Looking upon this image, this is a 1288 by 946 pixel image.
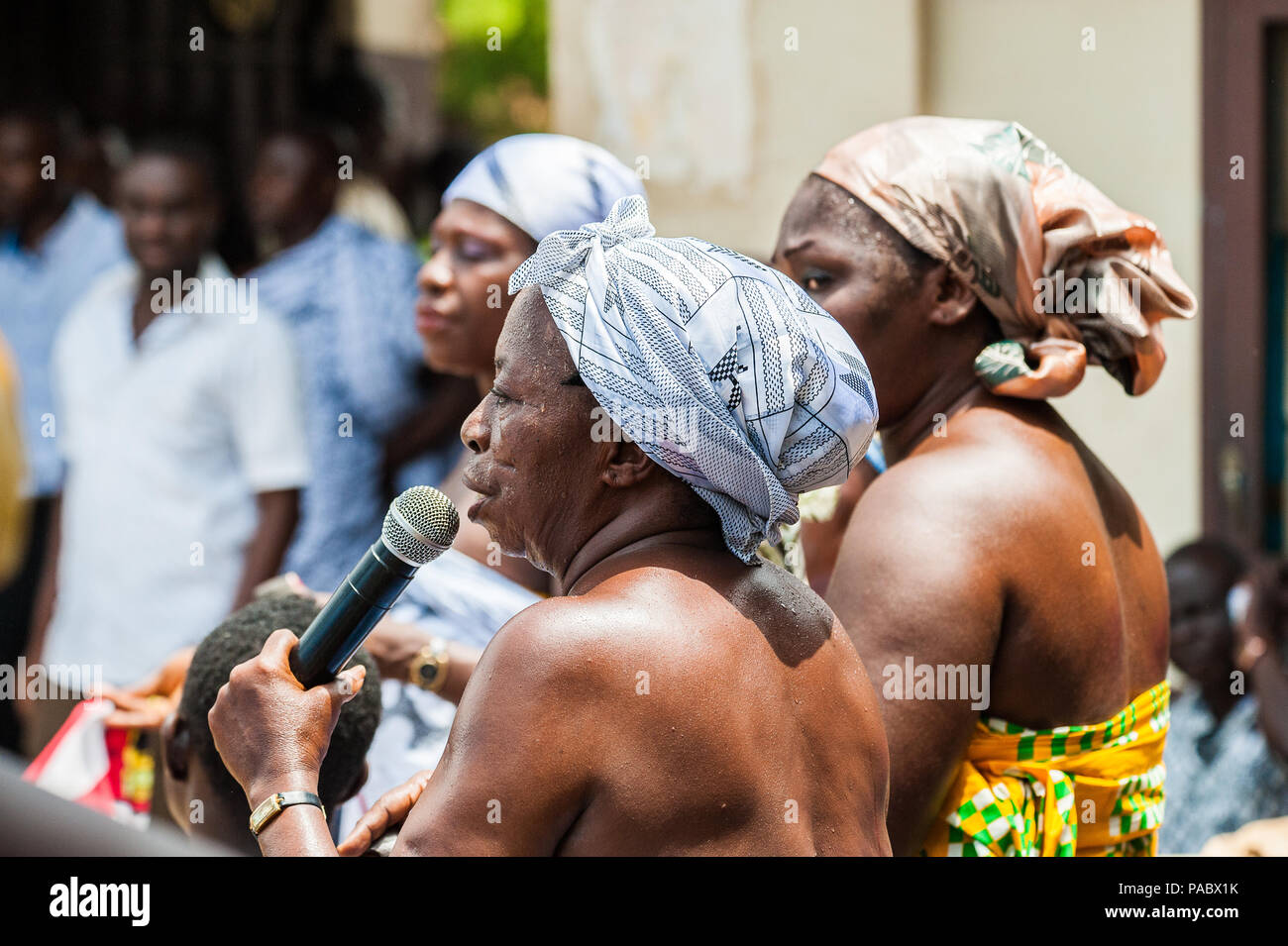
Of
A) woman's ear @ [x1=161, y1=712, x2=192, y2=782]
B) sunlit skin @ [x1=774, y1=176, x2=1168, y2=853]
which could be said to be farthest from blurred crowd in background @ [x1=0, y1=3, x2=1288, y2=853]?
woman's ear @ [x1=161, y1=712, x2=192, y2=782]

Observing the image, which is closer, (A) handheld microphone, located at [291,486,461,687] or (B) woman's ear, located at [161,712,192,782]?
(A) handheld microphone, located at [291,486,461,687]

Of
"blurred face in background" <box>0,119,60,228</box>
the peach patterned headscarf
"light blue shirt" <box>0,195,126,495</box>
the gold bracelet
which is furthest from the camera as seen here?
"blurred face in background" <box>0,119,60,228</box>

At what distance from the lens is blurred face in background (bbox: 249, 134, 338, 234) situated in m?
5.46

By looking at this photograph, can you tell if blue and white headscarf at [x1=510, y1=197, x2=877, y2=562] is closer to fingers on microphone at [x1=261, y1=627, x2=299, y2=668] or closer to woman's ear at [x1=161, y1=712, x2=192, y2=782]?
fingers on microphone at [x1=261, y1=627, x2=299, y2=668]

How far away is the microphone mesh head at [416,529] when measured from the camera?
1875mm

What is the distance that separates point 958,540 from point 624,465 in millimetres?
767

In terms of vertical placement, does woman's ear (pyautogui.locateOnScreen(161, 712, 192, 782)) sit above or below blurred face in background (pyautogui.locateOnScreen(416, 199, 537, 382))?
below

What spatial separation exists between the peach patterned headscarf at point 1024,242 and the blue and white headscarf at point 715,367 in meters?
0.84

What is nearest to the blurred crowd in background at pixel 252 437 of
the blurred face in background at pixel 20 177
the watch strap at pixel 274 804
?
the blurred face in background at pixel 20 177

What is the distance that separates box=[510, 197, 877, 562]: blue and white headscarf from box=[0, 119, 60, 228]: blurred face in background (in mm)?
5366

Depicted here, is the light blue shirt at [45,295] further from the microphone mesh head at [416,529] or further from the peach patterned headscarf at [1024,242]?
the microphone mesh head at [416,529]
